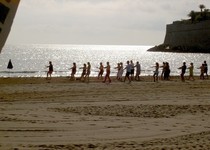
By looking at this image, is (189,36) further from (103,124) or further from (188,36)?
(103,124)

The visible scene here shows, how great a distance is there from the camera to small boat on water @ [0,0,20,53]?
161 inches

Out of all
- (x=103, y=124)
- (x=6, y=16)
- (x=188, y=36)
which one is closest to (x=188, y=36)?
(x=188, y=36)

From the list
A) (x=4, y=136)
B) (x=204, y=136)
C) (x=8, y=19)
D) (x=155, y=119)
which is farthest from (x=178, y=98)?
(x=8, y=19)

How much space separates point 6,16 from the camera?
166 inches

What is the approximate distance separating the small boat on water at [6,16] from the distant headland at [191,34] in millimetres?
130129

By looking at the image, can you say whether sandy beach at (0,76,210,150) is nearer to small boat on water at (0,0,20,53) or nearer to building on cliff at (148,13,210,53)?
small boat on water at (0,0,20,53)

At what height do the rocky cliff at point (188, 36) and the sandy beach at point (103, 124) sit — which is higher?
the rocky cliff at point (188, 36)

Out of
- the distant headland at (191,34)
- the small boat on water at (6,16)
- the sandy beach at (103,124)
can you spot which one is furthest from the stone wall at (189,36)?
the small boat on water at (6,16)

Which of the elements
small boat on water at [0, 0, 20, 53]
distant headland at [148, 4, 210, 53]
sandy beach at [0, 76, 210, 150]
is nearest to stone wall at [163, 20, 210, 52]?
distant headland at [148, 4, 210, 53]

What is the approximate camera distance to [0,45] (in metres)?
4.01

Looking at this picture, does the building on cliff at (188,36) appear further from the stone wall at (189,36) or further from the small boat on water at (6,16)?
the small boat on water at (6,16)

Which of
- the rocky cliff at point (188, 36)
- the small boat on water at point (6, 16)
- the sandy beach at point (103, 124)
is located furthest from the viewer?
the rocky cliff at point (188, 36)

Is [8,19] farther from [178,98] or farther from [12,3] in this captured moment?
[178,98]

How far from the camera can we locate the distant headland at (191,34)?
134125 mm
